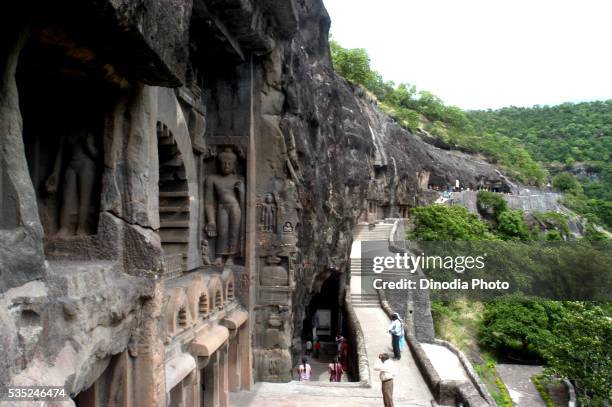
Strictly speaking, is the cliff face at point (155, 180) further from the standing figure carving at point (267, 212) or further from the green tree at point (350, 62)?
the green tree at point (350, 62)

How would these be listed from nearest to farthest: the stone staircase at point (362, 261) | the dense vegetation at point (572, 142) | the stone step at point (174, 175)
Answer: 1. the stone step at point (174, 175)
2. the stone staircase at point (362, 261)
3. the dense vegetation at point (572, 142)

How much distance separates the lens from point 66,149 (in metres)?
5.01

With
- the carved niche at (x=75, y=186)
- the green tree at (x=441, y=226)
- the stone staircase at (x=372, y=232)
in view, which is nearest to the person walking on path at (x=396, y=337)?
the carved niche at (x=75, y=186)

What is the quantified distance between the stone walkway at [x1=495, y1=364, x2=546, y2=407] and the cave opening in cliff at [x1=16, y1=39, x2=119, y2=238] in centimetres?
1936

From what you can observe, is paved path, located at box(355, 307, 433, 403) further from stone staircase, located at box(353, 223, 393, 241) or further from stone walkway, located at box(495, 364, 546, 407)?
stone staircase, located at box(353, 223, 393, 241)

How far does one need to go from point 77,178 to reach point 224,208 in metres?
4.55

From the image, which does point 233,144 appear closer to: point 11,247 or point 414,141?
point 11,247

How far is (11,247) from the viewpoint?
310 cm

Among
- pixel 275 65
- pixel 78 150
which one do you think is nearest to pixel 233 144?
pixel 275 65

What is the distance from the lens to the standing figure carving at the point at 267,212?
10031mm

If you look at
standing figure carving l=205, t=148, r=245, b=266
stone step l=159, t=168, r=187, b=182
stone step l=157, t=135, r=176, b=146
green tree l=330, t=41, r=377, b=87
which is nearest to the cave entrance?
standing figure carving l=205, t=148, r=245, b=266

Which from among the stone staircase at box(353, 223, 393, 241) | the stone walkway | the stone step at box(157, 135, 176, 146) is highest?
the stone step at box(157, 135, 176, 146)

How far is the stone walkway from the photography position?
20234 millimetres

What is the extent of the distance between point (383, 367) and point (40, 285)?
21.5 ft
